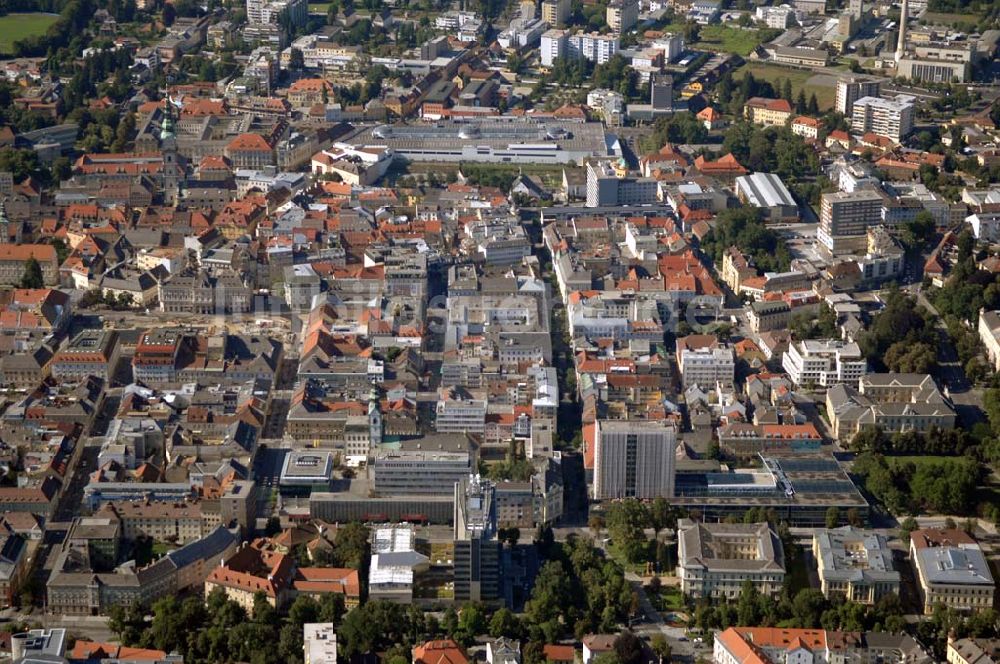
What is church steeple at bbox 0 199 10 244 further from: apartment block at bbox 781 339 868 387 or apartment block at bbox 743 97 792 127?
apartment block at bbox 743 97 792 127

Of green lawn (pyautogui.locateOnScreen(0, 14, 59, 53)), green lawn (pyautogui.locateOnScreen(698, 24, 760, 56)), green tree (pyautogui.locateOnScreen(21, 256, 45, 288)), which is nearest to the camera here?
green tree (pyautogui.locateOnScreen(21, 256, 45, 288))

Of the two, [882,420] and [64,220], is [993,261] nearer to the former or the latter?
[882,420]

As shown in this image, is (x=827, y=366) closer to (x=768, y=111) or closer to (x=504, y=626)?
(x=504, y=626)

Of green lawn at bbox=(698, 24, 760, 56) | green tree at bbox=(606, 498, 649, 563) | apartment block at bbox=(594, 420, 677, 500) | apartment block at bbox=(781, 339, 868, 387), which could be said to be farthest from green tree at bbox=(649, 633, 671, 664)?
green lawn at bbox=(698, 24, 760, 56)

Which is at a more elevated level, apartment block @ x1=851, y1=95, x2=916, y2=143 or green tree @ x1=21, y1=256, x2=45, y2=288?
green tree @ x1=21, y1=256, x2=45, y2=288

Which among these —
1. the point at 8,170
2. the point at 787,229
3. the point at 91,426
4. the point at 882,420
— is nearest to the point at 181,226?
the point at 8,170

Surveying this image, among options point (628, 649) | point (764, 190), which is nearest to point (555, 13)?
point (764, 190)
